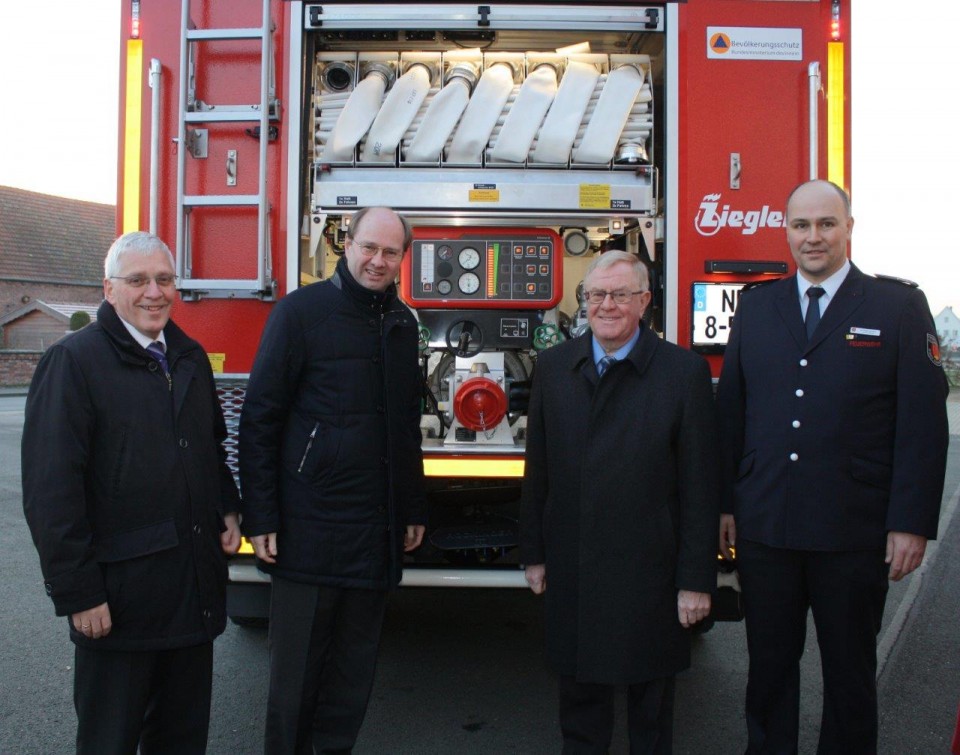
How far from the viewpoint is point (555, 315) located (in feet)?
12.8

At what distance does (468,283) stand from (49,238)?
36.2m

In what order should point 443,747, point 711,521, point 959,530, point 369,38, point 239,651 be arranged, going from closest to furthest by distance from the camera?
1. point 711,521
2. point 443,747
3. point 369,38
4. point 239,651
5. point 959,530

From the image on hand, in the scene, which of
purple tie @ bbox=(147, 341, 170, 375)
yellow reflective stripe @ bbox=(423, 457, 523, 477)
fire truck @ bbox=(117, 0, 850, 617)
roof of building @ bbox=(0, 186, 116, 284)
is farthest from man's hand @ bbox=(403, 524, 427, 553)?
roof of building @ bbox=(0, 186, 116, 284)

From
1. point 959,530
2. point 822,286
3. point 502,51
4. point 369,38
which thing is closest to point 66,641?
point 369,38

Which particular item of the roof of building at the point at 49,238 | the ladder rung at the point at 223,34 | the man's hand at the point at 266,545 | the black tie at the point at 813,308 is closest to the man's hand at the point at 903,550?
the black tie at the point at 813,308

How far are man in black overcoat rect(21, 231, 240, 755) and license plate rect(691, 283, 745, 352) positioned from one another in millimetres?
1884

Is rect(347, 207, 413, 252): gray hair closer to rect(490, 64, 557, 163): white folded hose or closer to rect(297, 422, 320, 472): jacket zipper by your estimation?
rect(297, 422, 320, 472): jacket zipper

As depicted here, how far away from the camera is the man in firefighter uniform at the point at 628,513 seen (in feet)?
7.77

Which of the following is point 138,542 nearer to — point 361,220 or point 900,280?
point 361,220

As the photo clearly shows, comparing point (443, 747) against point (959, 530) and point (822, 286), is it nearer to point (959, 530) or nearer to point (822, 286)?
point (822, 286)

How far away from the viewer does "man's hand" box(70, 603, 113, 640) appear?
2.06 metres

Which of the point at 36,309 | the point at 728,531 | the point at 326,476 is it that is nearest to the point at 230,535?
the point at 326,476

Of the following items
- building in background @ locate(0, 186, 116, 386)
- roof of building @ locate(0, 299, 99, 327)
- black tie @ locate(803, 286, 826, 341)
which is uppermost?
building in background @ locate(0, 186, 116, 386)

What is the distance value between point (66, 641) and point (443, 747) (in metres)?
2.28
